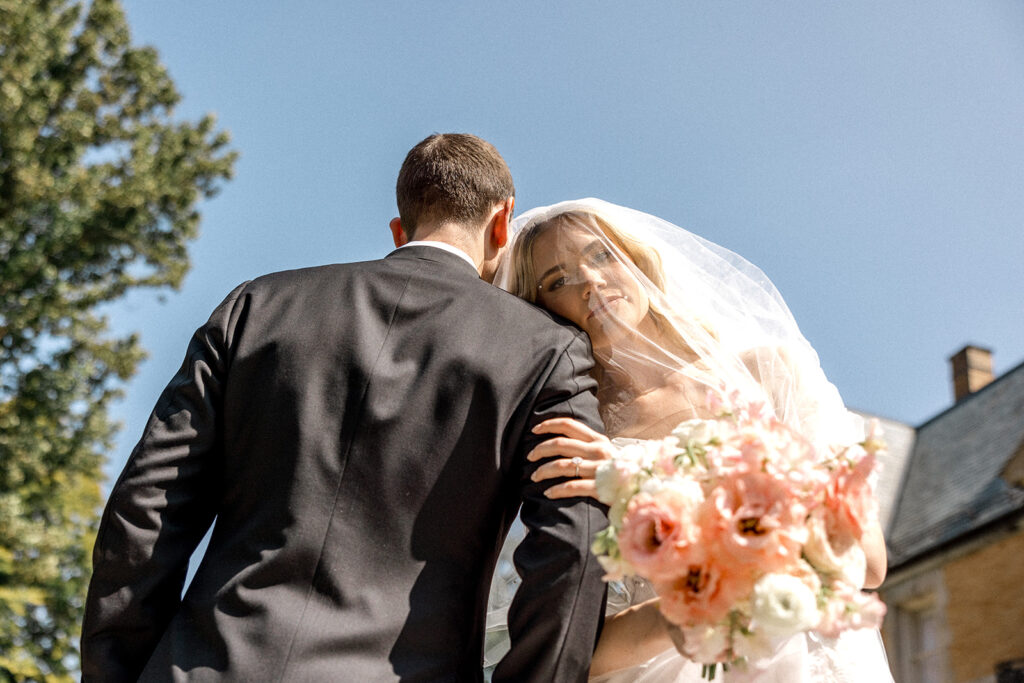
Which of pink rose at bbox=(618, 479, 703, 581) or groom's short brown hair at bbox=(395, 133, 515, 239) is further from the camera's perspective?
groom's short brown hair at bbox=(395, 133, 515, 239)

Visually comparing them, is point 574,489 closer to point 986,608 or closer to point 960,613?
point 986,608

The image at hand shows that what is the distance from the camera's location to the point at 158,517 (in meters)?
2.38

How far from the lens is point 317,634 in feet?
7.11

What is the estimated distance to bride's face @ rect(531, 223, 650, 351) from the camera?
3301mm

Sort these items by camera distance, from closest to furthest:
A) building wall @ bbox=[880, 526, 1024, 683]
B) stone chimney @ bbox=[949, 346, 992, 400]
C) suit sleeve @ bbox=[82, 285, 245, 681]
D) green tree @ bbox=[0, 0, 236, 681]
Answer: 1. suit sleeve @ bbox=[82, 285, 245, 681]
2. green tree @ bbox=[0, 0, 236, 681]
3. building wall @ bbox=[880, 526, 1024, 683]
4. stone chimney @ bbox=[949, 346, 992, 400]

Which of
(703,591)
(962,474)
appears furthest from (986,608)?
(703,591)

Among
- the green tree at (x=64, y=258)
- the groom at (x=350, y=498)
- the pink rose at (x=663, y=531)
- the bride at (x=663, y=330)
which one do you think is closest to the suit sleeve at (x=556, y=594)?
the groom at (x=350, y=498)

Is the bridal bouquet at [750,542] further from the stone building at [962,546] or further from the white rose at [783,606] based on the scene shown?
the stone building at [962,546]

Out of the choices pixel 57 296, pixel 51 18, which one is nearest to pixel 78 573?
pixel 57 296

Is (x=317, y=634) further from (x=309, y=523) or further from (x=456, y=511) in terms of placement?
(x=456, y=511)

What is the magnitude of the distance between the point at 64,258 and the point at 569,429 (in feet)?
38.8

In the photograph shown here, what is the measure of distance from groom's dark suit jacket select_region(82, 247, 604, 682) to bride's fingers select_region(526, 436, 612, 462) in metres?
0.07

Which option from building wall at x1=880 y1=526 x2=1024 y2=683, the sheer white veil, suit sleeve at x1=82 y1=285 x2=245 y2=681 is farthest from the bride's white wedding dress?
building wall at x1=880 y1=526 x2=1024 y2=683

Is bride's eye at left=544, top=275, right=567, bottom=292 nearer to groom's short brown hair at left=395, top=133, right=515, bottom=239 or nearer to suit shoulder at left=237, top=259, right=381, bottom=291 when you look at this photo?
groom's short brown hair at left=395, top=133, right=515, bottom=239
